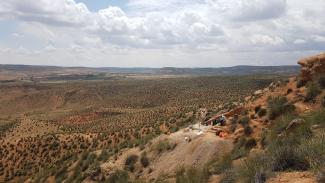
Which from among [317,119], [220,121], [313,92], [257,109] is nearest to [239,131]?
[257,109]

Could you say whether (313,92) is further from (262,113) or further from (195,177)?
(195,177)

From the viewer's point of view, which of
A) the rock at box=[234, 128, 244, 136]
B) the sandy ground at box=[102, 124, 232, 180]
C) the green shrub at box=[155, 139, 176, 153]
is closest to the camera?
the sandy ground at box=[102, 124, 232, 180]

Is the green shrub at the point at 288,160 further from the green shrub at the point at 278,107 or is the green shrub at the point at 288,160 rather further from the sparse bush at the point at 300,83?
the sparse bush at the point at 300,83

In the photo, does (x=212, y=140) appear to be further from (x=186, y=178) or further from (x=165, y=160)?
(x=186, y=178)

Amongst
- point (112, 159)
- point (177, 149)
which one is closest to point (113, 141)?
point (112, 159)

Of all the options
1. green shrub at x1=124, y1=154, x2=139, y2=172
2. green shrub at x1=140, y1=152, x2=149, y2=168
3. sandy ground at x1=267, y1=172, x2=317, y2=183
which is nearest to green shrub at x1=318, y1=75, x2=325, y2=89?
green shrub at x1=140, y1=152, x2=149, y2=168

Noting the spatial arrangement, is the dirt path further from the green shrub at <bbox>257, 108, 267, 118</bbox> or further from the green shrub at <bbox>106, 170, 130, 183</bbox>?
the green shrub at <bbox>257, 108, 267, 118</bbox>

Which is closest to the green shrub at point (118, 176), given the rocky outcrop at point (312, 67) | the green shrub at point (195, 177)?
the green shrub at point (195, 177)

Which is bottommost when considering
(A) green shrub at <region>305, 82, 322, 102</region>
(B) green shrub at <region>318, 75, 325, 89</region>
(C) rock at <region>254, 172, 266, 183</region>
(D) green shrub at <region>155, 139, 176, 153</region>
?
(D) green shrub at <region>155, 139, 176, 153</region>
